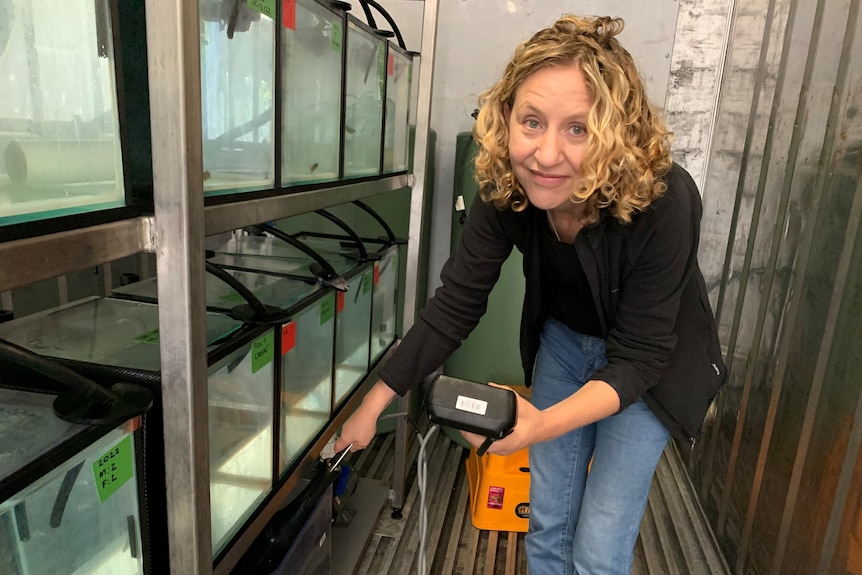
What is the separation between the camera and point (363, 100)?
1.29 metres

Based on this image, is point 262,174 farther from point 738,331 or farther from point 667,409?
point 738,331

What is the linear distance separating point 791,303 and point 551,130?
1.01 metres

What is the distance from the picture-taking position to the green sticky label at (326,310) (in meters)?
1.21

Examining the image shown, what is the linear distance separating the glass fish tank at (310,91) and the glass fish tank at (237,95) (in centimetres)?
A: 4

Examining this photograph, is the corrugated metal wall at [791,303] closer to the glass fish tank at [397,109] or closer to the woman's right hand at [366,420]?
the woman's right hand at [366,420]

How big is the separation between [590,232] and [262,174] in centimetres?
54

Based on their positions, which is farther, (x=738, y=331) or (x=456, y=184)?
(x=456, y=184)

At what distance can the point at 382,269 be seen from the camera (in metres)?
1.73

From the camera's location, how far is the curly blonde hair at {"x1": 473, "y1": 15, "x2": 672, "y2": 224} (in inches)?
33.5

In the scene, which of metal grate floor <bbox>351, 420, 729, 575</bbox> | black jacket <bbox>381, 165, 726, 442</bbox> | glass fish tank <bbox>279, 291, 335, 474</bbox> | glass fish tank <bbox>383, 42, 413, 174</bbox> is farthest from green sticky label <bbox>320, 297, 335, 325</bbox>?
metal grate floor <bbox>351, 420, 729, 575</bbox>

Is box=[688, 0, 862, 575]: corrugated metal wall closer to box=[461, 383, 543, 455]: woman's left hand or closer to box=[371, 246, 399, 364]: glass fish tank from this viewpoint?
box=[461, 383, 543, 455]: woman's left hand

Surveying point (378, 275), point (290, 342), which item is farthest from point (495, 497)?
point (290, 342)

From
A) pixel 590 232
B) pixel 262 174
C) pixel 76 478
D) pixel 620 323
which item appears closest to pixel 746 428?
pixel 620 323

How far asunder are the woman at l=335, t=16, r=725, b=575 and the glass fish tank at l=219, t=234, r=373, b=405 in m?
0.33
